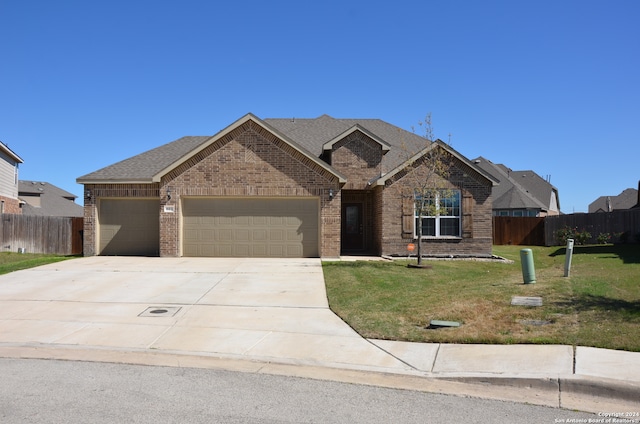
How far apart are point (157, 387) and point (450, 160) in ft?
54.3

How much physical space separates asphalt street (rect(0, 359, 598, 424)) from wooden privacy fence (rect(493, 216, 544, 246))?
78.1 feet

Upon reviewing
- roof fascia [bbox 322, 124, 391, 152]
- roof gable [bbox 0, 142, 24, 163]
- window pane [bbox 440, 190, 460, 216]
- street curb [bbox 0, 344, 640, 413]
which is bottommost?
street curb [bbox 0, 344, 640, 413]

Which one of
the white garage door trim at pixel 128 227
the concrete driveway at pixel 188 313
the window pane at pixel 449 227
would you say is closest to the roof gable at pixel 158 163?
the white garage door trim at pixel 128 227

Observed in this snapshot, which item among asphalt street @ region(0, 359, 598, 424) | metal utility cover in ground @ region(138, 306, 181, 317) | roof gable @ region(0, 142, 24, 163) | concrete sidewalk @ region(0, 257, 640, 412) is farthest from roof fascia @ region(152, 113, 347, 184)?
roof gable @ region(0, 142, 24, 163)

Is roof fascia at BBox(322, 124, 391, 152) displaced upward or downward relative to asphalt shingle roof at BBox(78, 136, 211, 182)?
upward

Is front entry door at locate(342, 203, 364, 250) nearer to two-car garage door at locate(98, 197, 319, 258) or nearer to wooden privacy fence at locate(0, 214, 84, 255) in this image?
two-car garage door at locate(98, 197, 319, 258)

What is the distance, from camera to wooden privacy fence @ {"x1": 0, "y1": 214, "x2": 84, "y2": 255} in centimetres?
2345

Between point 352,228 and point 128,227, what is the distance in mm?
9639

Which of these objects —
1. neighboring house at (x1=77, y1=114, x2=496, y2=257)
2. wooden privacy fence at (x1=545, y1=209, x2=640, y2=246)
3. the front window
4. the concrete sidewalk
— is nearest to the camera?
the concrete sidewalk

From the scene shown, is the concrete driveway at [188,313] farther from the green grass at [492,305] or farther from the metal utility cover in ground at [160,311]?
the green grass at [492,305]

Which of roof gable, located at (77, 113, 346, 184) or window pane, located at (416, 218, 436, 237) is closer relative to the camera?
roof gable, located at (77, 113, 346, 184)

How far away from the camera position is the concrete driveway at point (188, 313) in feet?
26.1

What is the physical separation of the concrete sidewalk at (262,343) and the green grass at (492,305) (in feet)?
1.31

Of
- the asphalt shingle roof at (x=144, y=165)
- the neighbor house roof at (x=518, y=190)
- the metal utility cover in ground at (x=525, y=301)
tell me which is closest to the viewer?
the metal utility cover in ground at (x=525, y=301)
